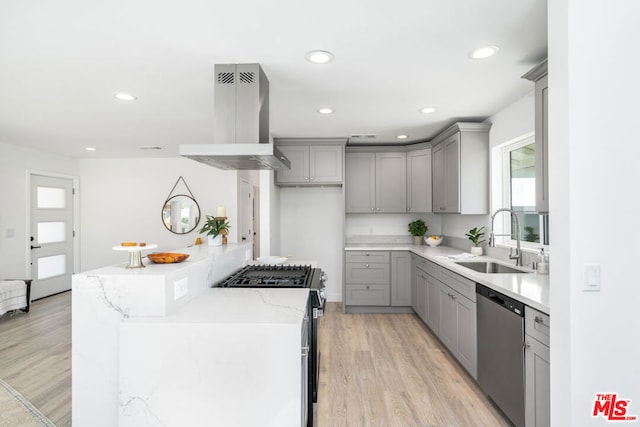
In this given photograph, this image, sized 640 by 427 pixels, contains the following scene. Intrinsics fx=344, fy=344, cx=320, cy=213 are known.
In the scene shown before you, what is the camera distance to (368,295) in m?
4.69

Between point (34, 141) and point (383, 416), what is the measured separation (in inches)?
219

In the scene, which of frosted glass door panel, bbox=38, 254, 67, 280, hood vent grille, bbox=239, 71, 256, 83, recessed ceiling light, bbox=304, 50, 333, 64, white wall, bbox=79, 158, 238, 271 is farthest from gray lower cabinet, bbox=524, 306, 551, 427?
frosted glass door panel, bbox=38, 254, 67, 280

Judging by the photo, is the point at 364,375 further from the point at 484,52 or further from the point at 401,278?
the point at 484,52

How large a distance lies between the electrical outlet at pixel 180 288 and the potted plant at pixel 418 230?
383cm

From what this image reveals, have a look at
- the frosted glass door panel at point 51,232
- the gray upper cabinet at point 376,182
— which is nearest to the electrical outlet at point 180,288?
the gray upper cabinet at point 376,182

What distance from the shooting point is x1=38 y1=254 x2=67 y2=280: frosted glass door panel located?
550 cm

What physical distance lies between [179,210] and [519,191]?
5.32 metres

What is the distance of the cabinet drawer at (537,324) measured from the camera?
1760mm

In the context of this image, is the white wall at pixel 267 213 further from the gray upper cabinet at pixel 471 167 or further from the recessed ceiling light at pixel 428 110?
the gray upper cabinet at pixel 471 167

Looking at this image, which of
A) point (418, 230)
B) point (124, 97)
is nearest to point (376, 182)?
point (418, 230)

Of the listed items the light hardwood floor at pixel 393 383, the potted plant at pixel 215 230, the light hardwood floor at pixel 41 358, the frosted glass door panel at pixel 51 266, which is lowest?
the light hardwood floor at pixel 393 383
